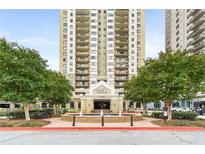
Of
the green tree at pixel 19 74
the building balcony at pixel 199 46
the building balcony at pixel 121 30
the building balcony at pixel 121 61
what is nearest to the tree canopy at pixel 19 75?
the green tree at pixel 19 74

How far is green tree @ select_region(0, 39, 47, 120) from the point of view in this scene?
23.5 metres

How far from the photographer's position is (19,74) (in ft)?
78.9

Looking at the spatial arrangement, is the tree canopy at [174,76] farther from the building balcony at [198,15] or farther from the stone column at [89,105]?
the building balcony at [198,15]

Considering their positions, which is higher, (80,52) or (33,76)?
(80,52)

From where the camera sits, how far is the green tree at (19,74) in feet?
77.3

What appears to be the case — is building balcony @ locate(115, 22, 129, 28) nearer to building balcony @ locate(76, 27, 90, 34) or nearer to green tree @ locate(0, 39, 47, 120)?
building balcony @ locate(76, 27, 90, 34)

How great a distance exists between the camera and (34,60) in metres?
24.8

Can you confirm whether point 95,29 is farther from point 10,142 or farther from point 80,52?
point 10,142

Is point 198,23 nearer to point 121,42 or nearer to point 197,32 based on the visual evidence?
point 197,32

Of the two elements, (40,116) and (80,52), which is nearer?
(40,116)

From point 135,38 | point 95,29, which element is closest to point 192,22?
point 135,38

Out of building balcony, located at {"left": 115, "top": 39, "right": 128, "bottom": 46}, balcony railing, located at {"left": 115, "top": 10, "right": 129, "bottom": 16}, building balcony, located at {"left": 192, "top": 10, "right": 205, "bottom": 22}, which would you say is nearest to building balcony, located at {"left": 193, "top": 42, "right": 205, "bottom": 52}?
building balcony, located at {"left": 192, "top": 10, "right": 205, "bottom": 22}
